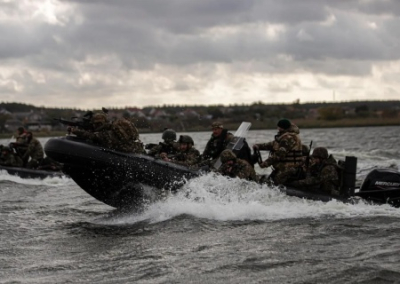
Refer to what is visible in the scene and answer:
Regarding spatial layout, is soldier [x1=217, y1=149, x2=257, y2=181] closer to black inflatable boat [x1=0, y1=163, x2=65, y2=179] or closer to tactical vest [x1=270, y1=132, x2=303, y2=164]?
tactical vest [x1=270, y1=132, x2=303, y2=164]

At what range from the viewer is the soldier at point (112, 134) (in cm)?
1137

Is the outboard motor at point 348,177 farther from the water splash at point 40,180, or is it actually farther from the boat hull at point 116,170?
the water splash at point 40,180

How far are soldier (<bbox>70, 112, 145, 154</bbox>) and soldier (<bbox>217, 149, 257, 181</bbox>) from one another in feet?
4.94

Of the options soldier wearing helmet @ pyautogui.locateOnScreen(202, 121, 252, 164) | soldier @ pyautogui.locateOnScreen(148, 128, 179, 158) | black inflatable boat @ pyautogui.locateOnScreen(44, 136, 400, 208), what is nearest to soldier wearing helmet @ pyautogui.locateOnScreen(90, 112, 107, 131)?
black inflatable boat @ pyautogui.locateOnScreen(44, 136, 400, 208)

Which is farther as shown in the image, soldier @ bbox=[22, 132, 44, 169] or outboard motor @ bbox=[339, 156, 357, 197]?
soldier @ bbox=[22, 132, 44, 169]

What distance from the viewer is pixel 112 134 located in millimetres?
11484

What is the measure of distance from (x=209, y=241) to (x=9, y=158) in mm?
12714

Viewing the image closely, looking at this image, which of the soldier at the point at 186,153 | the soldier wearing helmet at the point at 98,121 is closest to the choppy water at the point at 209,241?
the soldier at the point at 186,153

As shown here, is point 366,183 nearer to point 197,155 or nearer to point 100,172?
point 197,155

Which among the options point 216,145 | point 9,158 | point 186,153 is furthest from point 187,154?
point 9,158

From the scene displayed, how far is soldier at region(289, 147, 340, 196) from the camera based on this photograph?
11.5 meters

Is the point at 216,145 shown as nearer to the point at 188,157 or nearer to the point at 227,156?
the point at 188,157

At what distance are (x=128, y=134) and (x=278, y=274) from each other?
481 centimetres

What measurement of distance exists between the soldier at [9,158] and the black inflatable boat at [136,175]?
9410mm
